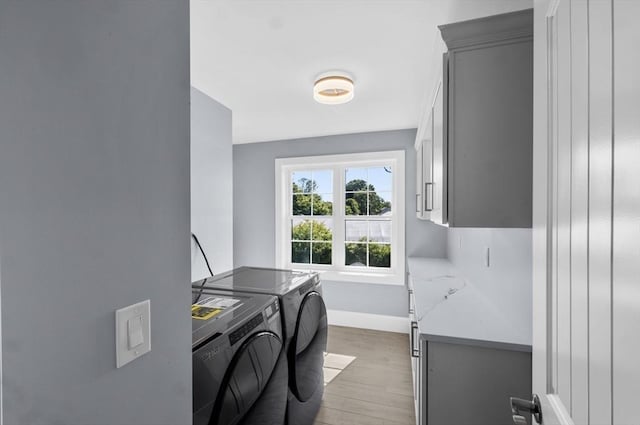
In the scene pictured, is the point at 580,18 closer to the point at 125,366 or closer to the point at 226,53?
the point at 125,366

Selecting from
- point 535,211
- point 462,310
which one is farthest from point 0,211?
point 462,310

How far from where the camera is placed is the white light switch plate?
60 cm

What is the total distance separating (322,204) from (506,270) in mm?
2637

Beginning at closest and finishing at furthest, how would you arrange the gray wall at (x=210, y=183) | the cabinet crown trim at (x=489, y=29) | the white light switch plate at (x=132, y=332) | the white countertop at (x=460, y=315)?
the white light switch plate at (x=132, y=332) < the cabinet crown trim at (x=489, y=29) < the white countertop at (x=460, y=315) < the gray wall at (x=210, y=183)

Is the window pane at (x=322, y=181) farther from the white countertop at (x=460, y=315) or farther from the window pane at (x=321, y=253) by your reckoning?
the white countertop at (x=460, y=315)

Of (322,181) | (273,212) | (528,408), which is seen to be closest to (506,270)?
(528,408)

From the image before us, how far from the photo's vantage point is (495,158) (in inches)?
52.9

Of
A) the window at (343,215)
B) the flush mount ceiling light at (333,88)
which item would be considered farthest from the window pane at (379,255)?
the flush mount ceiling light at (333,88)

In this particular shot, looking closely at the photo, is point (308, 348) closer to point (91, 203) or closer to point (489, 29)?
point (91, 203)

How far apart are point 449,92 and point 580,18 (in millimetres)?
848

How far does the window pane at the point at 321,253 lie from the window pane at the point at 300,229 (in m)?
0.16

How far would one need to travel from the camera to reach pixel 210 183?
8.41 feet

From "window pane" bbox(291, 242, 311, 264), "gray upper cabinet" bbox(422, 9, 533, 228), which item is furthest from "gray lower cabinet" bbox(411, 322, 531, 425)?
"window pane" bbox(291, 242, 311, 264)

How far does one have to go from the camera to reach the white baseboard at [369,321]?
12.0ft
